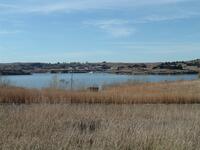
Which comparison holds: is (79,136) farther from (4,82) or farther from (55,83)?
(55,83)

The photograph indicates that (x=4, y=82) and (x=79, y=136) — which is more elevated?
(x=4, y=82)

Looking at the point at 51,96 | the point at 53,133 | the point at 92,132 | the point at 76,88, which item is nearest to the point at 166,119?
the point at 92,132

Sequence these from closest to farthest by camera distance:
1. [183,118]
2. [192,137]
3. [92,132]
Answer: [192,137] → [92,132] → [183,118]

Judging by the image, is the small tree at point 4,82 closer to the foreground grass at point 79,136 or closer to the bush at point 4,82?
the bush at point 4,82

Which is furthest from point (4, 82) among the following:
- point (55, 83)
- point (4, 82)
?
point (55, 83)

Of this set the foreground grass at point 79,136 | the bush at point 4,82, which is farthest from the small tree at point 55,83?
the foreground grass at point 79,136

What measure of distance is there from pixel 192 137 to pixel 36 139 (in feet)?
9.95

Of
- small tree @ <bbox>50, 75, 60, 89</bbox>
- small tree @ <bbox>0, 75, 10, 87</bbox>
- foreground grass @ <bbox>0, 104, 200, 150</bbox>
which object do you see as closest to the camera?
foreground grass @ <bbox>0, 104, 200, 150</bbox>

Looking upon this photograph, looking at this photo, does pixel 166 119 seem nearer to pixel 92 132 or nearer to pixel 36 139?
pixel 92 132

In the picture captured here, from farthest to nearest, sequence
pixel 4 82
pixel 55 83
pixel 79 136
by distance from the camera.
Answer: pixel 55 83 → pixel 4 82 → pixel 79 136

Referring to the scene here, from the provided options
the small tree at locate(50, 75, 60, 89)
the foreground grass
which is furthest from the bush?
the foreground grass

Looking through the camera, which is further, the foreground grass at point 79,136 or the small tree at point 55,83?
the small tree at point 55,83

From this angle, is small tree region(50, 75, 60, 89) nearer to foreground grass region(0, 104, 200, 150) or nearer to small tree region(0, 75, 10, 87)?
small tree region(0, 75, 10, 87)

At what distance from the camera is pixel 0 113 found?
12.7 metres
